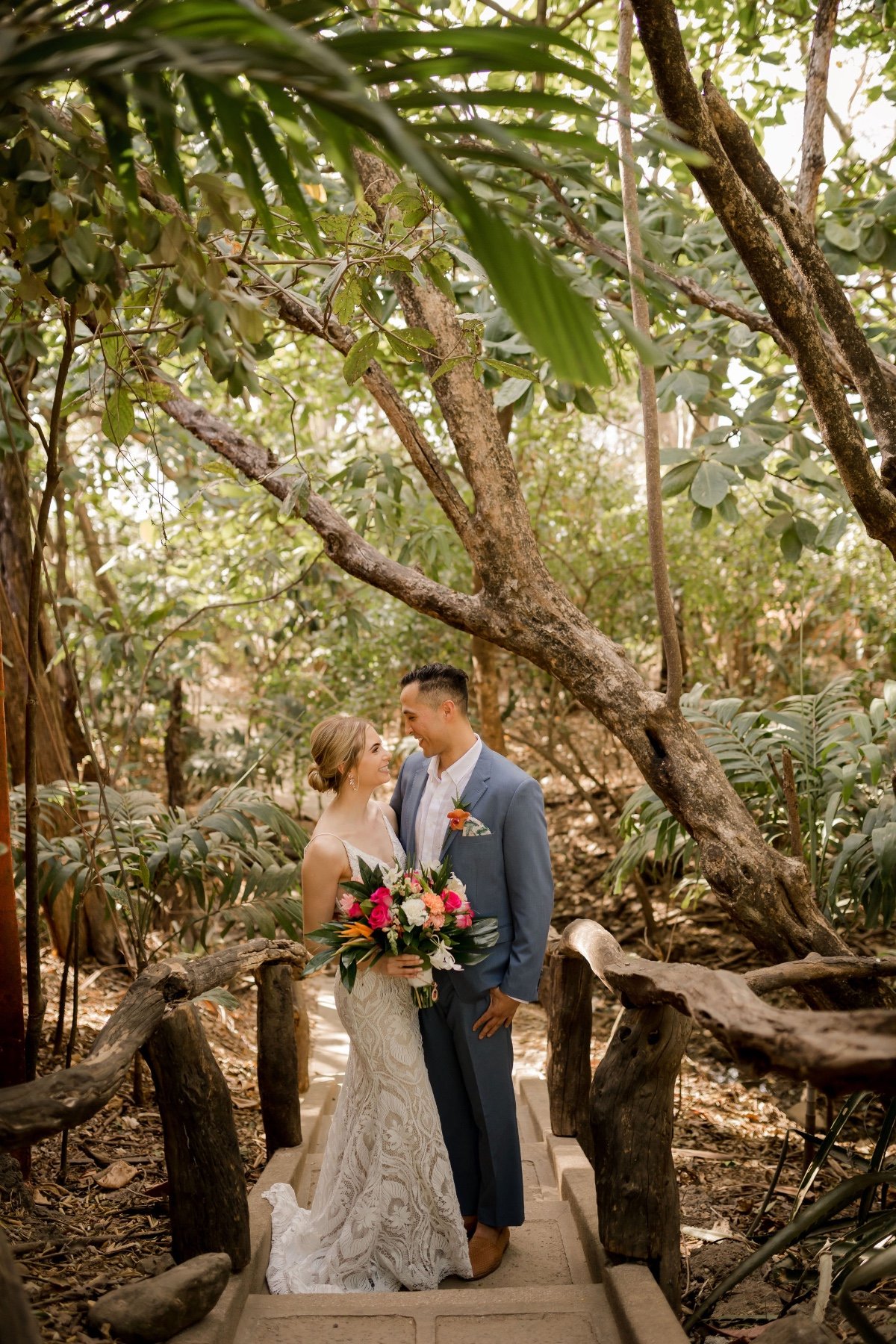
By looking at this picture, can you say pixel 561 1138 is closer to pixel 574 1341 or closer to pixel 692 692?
pixel 574 1341

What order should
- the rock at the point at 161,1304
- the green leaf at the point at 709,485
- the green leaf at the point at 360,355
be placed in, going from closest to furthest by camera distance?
the rock at the point at 161,1304 → the green leaf at the point at 360,355 → the green leaf at the point at 709,485

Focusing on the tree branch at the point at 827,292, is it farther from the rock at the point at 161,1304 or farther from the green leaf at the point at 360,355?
the rock at the point at 161,1304

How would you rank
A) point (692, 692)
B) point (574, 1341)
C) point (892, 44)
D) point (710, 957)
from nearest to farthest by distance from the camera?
point (574, 1341) < point (692, 692) < point (892, 44) < point (710, 957)

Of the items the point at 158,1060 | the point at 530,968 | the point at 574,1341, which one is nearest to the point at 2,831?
the point at 158,1060

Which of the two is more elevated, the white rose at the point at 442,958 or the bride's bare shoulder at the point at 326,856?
the bride's bare shoulder at the point at 326,856

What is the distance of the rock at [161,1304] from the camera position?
7.94 feet

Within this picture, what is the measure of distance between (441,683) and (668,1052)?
1.41m

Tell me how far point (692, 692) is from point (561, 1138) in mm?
2149

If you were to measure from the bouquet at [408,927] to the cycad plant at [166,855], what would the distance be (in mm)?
1137

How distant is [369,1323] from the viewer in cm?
287

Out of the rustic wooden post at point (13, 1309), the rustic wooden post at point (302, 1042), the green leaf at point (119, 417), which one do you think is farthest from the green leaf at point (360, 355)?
the rustic wooden post at point (302, 1042)

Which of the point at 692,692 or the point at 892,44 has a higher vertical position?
the point at 892,44

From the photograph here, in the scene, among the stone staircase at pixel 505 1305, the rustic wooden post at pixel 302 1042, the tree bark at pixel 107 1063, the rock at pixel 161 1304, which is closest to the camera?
the tree bark at pixel 107 1063

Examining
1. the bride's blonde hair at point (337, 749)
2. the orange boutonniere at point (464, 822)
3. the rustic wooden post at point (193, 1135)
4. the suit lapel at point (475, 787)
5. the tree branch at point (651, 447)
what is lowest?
the rustic wooden post at point (193, 1135)
